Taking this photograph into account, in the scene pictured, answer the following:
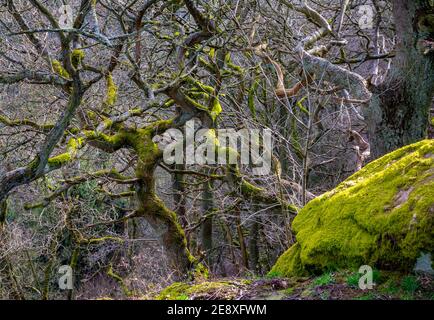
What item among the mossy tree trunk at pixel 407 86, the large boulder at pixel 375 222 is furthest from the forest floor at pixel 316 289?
the mossy tree trunk at pixel 407 86

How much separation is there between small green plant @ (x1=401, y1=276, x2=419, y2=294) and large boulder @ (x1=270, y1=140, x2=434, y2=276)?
0.26 feet

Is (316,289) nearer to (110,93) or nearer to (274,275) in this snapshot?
(274,275)

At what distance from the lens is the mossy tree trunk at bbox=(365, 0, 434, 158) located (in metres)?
5.84

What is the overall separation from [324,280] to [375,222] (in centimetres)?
52

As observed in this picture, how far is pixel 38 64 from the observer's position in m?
7.34

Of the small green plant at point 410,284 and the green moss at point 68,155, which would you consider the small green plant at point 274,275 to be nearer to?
the small green plant at point 410,284

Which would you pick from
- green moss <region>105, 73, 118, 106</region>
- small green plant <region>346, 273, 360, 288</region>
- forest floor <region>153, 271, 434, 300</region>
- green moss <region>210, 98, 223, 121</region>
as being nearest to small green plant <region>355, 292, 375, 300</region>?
forest floor <region>153, 271, 434, 300</region>

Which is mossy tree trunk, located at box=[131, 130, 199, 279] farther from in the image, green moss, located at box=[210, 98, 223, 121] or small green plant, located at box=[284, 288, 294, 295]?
small green plant, located at box=[284, 288, 294, 295]

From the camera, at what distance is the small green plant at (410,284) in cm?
282

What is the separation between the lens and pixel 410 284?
284cm

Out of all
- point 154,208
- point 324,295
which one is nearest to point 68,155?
point 154,208
